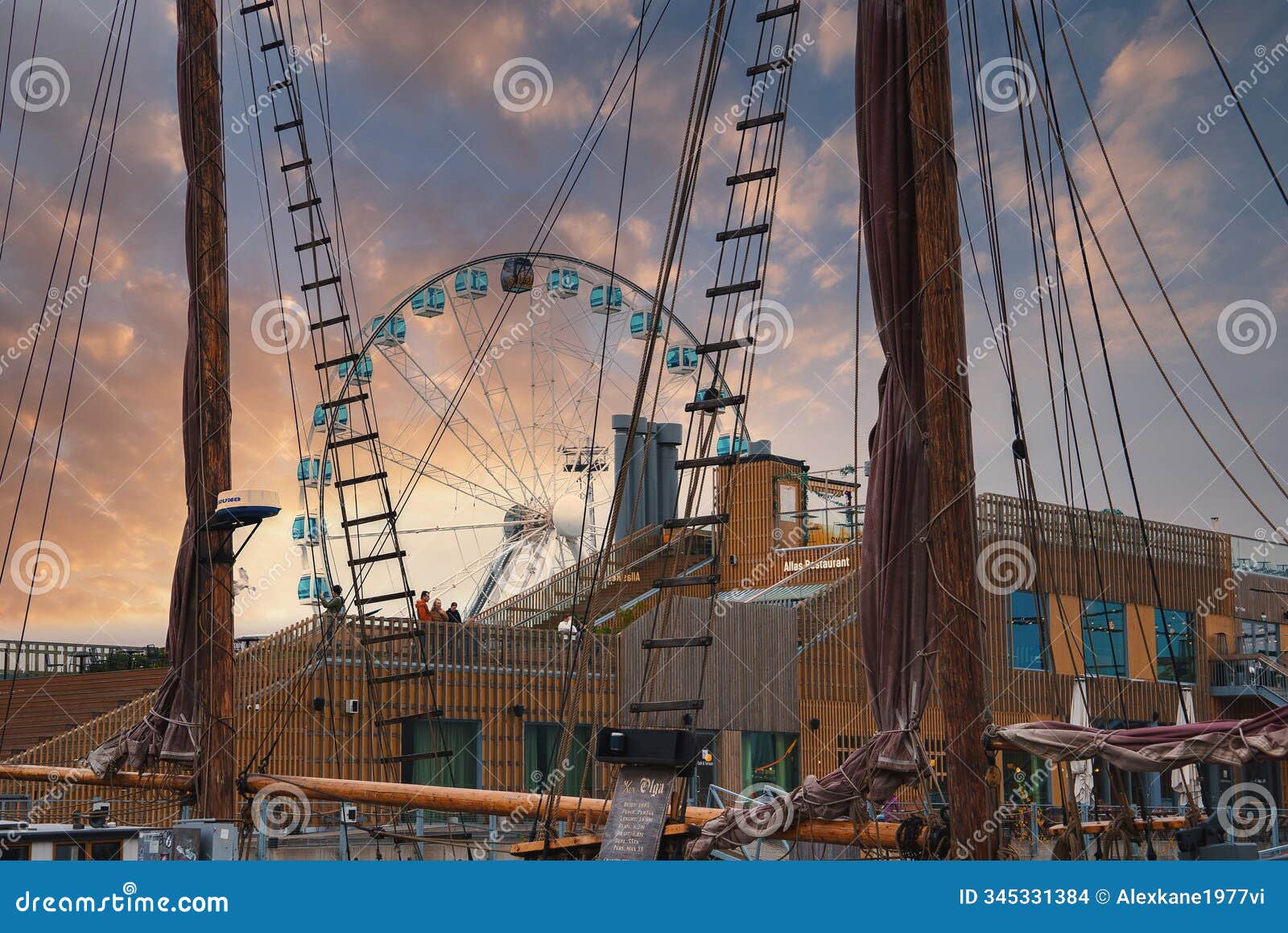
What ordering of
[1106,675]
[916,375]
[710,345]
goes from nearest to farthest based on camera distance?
1. [916,375]
2. [710,345]
3. [1106,675]

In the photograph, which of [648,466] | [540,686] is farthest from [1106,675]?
[540,686]

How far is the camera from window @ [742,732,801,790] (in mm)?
25672

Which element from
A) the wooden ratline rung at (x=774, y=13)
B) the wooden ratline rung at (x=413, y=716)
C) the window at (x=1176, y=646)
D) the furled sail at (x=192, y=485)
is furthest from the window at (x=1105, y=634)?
the furled sail at (x=192, y=485)

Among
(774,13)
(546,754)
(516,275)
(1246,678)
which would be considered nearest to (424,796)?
(774,13)

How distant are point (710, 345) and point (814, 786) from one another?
4010 mm

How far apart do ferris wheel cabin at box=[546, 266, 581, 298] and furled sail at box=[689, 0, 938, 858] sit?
2285 cm

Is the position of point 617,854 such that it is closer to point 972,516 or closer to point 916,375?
point 972,516

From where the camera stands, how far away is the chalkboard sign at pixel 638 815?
8727mm

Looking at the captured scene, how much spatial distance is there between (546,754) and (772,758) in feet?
14.7

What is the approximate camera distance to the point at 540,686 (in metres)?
23.9

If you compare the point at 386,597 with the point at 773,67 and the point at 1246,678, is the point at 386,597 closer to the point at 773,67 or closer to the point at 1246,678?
the point at 773,67

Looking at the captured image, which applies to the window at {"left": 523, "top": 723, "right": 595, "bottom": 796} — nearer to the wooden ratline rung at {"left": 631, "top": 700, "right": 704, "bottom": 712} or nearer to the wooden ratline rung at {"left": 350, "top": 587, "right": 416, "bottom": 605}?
the wooden ratline rung at {"left": 350, "top": 587, "right": 416, "bottom": 605}

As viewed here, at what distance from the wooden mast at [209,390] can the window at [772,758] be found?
13633 millimetres

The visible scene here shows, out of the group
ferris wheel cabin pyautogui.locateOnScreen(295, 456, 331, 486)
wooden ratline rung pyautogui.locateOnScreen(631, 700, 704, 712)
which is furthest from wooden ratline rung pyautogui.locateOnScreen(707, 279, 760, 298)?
ferris wheel cabin pyautogui.locateOnScreen(295, 456, 331, 486)
